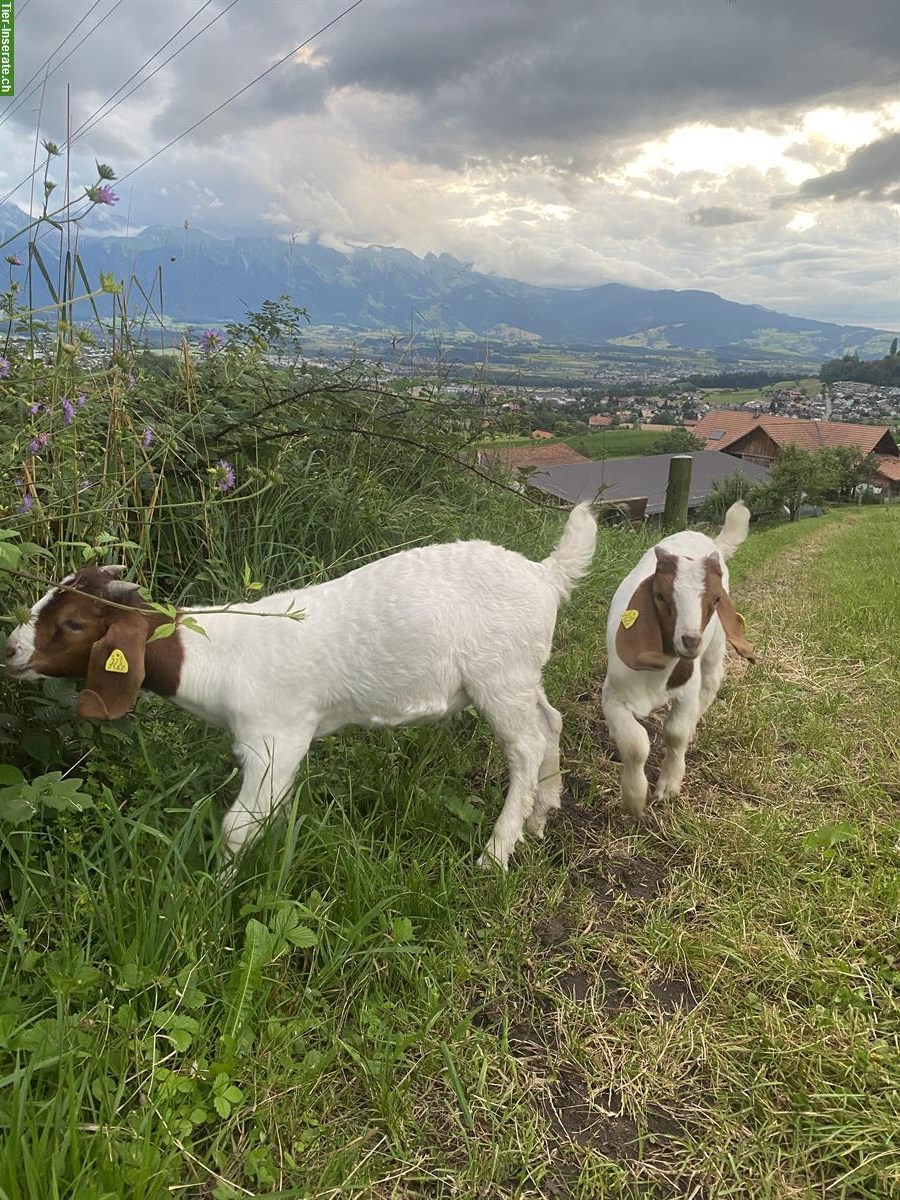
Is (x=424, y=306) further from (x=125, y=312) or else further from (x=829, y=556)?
(x=829, y=556)

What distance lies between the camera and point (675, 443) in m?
12.9

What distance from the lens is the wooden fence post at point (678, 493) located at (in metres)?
7.72

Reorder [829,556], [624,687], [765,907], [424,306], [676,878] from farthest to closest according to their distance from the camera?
[829,556] → [424,306] → [624,687] → [676,878] → [765,907]

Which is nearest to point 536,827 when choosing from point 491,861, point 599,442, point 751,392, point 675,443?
point 491,861

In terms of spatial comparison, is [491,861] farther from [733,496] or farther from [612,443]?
[733,496]

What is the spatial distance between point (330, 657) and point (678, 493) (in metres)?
6.11

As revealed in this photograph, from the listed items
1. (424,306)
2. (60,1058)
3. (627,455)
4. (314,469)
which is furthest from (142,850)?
(627,455)

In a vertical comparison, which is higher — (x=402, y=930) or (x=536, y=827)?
(x=402, y=930)

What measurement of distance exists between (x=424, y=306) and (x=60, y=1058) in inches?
244

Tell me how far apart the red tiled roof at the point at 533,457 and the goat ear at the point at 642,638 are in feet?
10.2

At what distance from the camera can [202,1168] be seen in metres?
1.62

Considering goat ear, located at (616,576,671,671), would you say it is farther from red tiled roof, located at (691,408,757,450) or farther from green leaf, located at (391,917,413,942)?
red tiled roof, located at (691,408,757,450)

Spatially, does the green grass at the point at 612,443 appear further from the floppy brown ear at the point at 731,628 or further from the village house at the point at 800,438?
the village house at the point at 800,438

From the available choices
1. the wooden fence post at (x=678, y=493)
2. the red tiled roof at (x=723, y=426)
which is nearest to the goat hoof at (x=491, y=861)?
the wooden fence post at (x=678, y=493)
